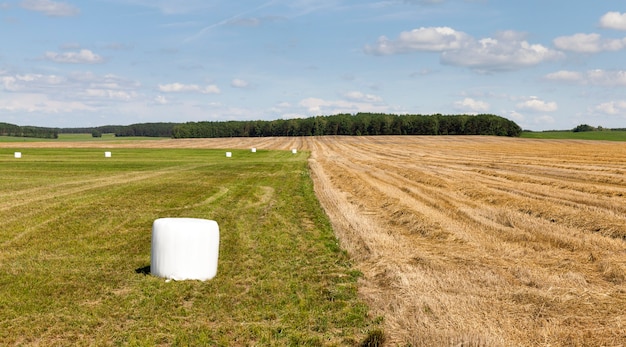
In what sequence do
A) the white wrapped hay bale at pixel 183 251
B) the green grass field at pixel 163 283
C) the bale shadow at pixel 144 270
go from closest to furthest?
1. the green grass field at pixel 163 283
2. the white wrapped hay bale at pixel 183 251
3. the bale shadow at pixel 144 270

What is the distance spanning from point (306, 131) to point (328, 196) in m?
147

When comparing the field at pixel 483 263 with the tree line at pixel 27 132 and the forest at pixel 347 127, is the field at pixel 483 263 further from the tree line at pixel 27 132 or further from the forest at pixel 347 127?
the tree line at pixel 27 132

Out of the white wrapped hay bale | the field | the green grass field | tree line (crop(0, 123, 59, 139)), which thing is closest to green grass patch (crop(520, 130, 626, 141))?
the field

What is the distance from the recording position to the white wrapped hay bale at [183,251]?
10047 mm

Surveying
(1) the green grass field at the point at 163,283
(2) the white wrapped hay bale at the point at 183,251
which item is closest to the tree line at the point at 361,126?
(1) the green grass field at the point at 163,283

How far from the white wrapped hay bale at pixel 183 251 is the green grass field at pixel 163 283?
0.73 ft

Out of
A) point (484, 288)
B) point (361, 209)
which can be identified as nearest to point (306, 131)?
point (361, 209)

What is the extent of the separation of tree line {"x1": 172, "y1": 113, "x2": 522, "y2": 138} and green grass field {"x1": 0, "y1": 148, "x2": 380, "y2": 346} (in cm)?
13777

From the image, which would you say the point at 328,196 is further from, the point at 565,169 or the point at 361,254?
the point at 565,169

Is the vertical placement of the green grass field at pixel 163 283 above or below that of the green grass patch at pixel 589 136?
below

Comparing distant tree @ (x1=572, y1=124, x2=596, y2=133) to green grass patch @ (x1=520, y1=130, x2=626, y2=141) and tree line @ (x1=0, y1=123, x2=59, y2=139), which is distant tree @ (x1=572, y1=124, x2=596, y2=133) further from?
tree line @ (x1=0, y1=123, x2=59, y2=139)

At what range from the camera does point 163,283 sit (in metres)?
9.85

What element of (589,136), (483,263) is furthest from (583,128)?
(483,263)

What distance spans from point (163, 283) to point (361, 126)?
15376 cm
